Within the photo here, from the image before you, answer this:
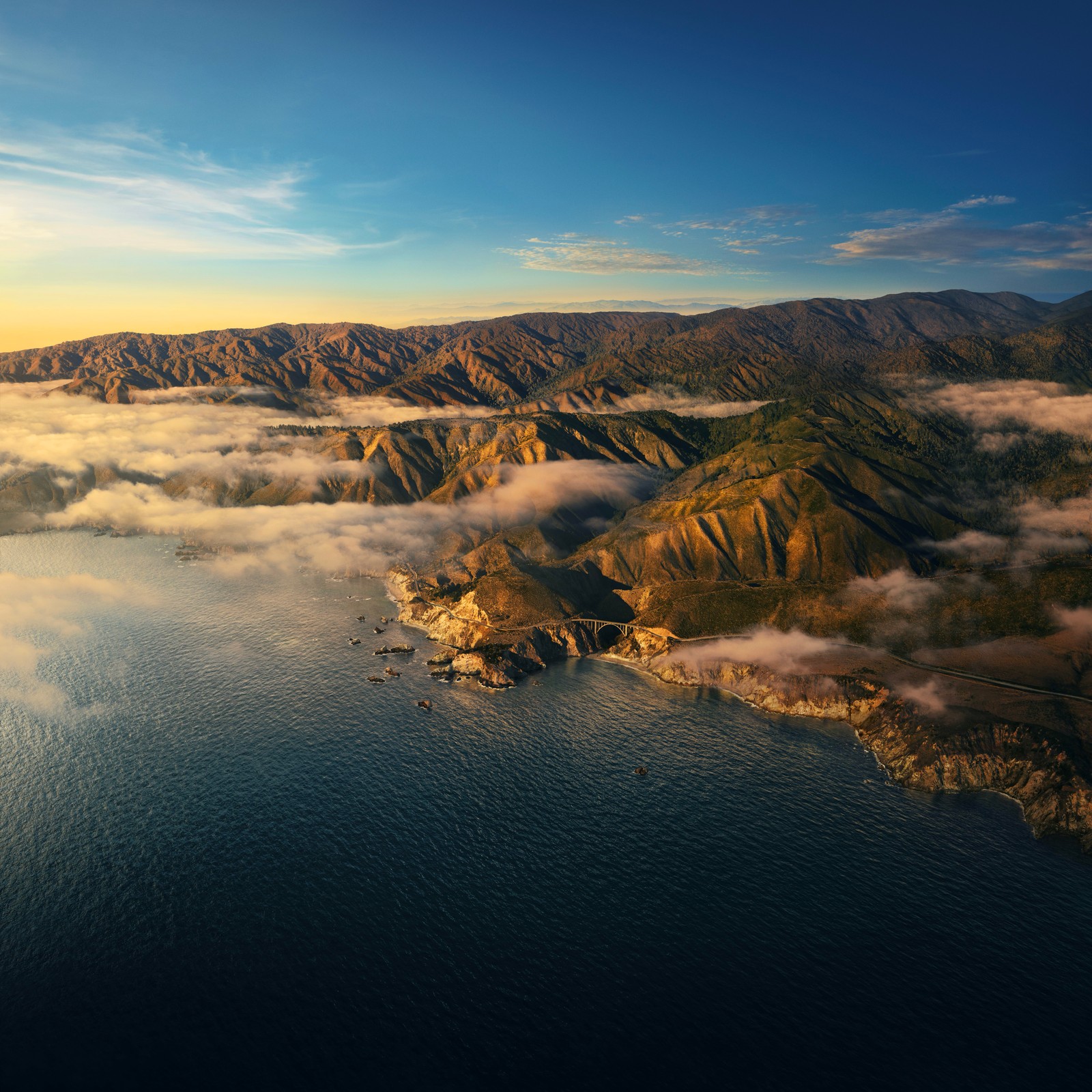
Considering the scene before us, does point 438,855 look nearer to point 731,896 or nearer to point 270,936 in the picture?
point 270,936

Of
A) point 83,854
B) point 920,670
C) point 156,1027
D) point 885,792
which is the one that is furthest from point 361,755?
point 920,670

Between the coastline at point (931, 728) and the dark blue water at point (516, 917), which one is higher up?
the coastline at point (931, 728)

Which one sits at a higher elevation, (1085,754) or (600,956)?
(1085,754)

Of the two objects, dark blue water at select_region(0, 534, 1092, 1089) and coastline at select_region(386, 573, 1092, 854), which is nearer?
dark blue water at select_region(0, 534, 1092, 1089)

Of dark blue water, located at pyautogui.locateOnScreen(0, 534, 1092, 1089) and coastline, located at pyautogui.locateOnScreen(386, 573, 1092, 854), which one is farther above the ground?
coastline, located at pyautogui.locateOnScreen(386, 573, 1092, 854)

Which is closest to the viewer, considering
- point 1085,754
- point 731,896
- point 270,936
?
point 270,936

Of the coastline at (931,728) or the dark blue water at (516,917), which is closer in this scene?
the dark blue water at (516,917)

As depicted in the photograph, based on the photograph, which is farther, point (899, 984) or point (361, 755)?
point (361, 755)

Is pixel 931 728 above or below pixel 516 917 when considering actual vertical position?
above
